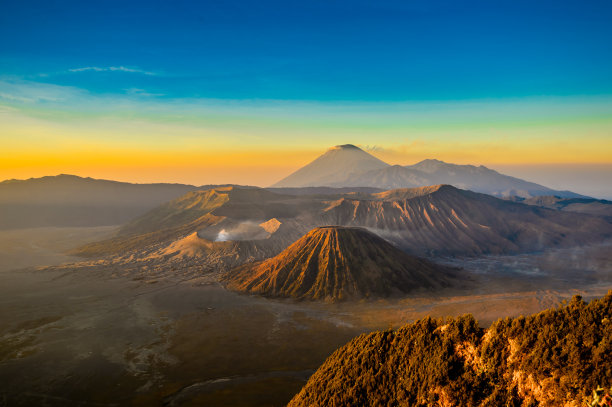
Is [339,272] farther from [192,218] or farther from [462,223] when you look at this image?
[192,218]

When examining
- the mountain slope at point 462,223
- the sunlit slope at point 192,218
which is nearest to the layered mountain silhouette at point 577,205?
the mountain slope at point 462,223

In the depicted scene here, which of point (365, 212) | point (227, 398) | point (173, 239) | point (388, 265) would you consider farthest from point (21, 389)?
point (365, 212)

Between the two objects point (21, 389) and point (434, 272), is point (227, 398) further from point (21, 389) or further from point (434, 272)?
point (434, 272)

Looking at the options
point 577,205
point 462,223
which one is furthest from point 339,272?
point 577,205

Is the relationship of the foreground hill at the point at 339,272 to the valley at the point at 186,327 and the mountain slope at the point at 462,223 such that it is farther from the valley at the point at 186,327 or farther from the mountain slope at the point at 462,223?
the mountain slope at the point at 462,223

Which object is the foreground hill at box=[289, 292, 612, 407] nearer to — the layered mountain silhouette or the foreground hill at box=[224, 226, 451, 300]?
the foreground hill at box=[224, 226, 451, 300]

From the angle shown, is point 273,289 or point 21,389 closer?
point 21,389
